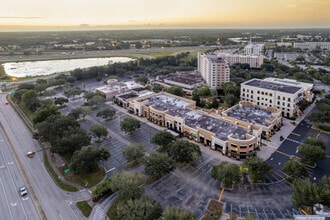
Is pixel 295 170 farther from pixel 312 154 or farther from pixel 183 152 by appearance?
pixel 183 152

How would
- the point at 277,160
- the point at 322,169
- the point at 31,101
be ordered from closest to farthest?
the point at 322,169 < the point at 277,160 < the point at 31,101

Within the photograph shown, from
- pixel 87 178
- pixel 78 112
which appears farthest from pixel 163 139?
pixel 78 112

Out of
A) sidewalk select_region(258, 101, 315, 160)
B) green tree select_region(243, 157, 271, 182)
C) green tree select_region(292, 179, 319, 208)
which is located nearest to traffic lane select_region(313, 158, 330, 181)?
sidewalk select_region(258, 101, 315, 160)

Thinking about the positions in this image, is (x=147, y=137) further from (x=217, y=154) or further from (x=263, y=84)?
(x=263, y=84)

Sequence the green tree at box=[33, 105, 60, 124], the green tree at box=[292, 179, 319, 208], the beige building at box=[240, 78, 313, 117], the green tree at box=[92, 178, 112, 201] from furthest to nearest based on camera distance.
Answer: the beige building at box=[240, 78, 313, 117] < the green tree at box=[33, 105, 60, 124] < the green tree at box=[92, 178, 112, 201] < the green tree at box=[292, 179, 319, 208]

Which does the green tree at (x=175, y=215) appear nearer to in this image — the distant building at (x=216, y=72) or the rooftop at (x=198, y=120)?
the rooftop at (x=198, y=120)

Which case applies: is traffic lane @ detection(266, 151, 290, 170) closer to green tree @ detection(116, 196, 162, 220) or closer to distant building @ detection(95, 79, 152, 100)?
green tree @ detection(116, 196, 162, 220)
